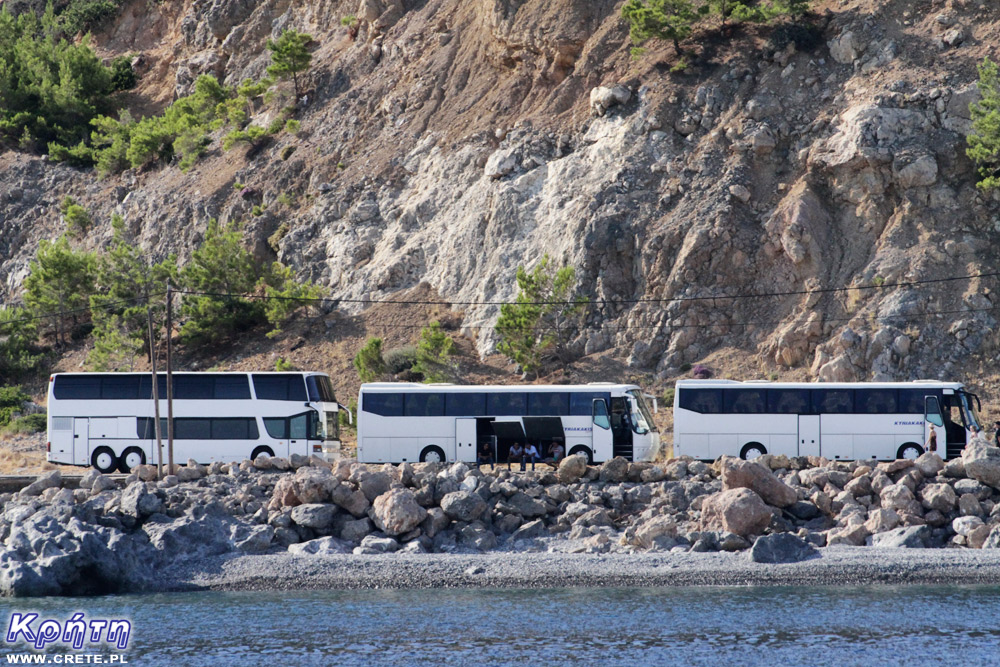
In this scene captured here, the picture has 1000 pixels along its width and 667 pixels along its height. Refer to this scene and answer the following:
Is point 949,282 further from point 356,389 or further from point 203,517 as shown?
point 203,517

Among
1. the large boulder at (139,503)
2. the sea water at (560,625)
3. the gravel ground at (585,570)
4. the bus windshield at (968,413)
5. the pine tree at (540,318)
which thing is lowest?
the sea water at (560,625)

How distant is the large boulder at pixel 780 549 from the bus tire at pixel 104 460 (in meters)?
20.3

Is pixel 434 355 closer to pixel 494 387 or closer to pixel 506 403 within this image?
pixel 494 387

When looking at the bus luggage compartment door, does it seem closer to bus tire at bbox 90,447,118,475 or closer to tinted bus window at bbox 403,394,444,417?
tinted bus window at bbox 403,394,444,417

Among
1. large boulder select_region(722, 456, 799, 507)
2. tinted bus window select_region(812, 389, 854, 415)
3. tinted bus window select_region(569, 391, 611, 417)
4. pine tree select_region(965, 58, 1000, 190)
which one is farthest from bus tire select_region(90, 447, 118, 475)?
pine tree select_region(965, 58, 1000, 190)

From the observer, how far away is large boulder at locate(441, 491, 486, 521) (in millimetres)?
25672

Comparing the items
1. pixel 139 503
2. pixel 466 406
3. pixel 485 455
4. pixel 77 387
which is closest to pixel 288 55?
pixel 77 387

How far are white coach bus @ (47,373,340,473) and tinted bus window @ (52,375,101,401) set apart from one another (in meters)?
0.03

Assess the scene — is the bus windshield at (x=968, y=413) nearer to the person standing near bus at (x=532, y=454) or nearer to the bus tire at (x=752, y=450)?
the bus tire at (x=752, y=450)

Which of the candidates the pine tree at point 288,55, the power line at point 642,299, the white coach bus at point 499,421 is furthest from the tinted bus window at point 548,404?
the pine tree at point 288,55

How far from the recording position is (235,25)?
68.3m

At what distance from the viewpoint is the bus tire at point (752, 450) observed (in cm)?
3153

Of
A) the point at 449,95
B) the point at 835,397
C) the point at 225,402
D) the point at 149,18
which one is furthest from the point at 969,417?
the point at 149,18

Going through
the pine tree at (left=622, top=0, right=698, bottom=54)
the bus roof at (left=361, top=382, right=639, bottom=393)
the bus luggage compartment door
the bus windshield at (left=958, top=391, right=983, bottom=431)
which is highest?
the pine tree at (left=622, top=0, right=698, bottom=54)
